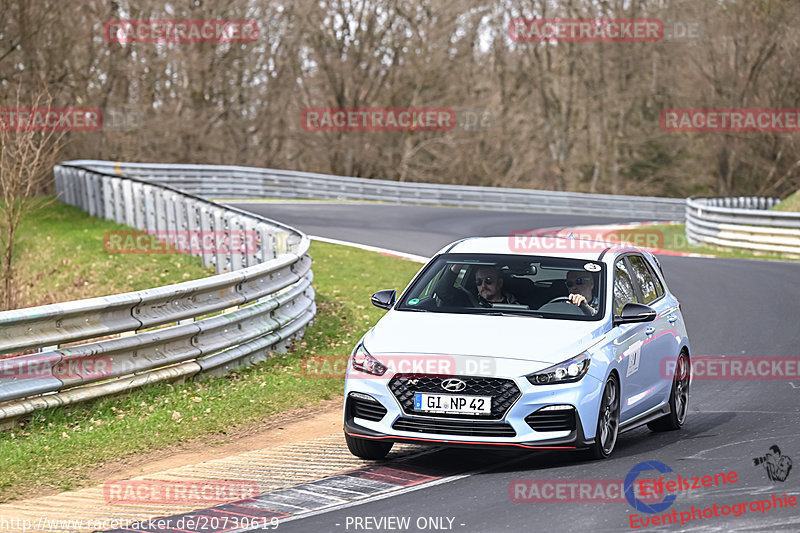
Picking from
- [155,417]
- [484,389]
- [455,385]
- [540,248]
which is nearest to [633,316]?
[540,248]

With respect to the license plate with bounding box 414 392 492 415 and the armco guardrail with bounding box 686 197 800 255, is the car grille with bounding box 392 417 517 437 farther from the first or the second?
the armco guardrail with bounding box 686 197 800 255

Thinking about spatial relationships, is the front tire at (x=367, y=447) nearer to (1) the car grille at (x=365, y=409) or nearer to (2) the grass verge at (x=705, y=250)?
(1) the car grille at (x=365, y=409)

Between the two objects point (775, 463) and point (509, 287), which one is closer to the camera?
point (775, 463)

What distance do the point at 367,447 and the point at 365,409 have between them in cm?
38

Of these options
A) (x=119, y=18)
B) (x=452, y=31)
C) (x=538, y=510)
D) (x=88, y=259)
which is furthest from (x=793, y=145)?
(x=538, y=510)

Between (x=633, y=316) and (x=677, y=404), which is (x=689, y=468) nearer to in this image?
(x=633, y=316)

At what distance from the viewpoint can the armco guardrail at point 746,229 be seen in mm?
27016

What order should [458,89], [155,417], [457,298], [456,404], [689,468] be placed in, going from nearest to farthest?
[456,404]
[689,468]
[457,298]
[155,417]
[458,89]

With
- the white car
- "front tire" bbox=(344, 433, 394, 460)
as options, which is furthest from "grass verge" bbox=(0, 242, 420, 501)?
the white car

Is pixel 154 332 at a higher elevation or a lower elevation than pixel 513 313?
lower

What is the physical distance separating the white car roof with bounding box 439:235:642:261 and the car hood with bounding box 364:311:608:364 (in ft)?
3.01

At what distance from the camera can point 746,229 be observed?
28359 millimetres

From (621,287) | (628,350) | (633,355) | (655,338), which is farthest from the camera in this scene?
(655,338)

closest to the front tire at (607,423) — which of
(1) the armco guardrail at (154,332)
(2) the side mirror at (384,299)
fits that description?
(2) the side mirror at (384,299)
